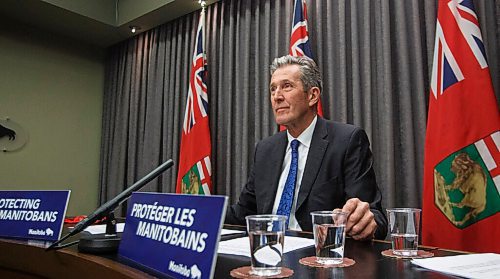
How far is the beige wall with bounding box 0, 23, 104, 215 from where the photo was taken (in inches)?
150

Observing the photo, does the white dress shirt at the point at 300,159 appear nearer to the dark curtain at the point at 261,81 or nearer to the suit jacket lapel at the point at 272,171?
the suit jacket lapel at the point at 272,171

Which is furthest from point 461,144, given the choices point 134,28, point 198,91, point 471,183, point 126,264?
point 134,28

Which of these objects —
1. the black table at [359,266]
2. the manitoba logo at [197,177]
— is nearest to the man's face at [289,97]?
the black table at [359,266]

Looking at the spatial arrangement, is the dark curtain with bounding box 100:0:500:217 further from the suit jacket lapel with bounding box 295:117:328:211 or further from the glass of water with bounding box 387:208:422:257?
the glass of water with bounding box 387:208:422:257

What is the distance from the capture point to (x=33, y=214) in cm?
108

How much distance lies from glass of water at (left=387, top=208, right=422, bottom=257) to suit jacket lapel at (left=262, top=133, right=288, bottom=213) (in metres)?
0.84

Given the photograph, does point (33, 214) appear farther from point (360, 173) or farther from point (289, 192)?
point (360, 173)

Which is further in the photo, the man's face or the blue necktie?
the man's face

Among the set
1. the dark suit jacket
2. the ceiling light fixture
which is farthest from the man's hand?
the ceiling light fixture

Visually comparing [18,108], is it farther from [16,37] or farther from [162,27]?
[162,27]

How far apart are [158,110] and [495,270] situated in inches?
136

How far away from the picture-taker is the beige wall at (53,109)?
382cm

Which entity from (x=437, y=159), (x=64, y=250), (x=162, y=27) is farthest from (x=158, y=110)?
(x=64, y=250)

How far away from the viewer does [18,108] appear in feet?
12.6
